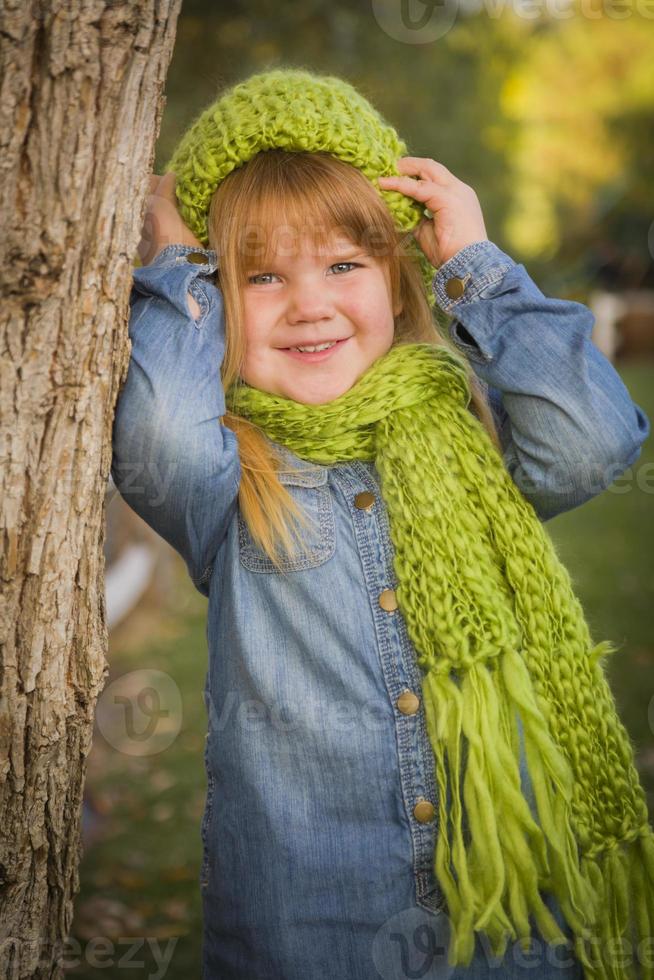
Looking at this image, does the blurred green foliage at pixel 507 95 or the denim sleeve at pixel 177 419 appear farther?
the blurred green foliage at pixel 507 95

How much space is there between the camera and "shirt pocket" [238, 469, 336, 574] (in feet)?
6.04

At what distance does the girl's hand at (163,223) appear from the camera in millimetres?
2004

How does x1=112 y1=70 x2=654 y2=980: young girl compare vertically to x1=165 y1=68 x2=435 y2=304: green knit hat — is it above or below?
below

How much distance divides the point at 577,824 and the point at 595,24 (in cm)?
2769

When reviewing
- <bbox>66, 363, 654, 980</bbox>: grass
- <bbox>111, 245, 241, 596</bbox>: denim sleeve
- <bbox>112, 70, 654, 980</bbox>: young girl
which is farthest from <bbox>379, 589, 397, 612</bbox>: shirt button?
<bbox>66, 363, 654, 980</bbox>: grass

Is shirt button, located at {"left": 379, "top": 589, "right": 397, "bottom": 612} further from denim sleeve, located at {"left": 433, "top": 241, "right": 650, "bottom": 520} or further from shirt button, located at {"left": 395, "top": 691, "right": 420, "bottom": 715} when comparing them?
denim sleeve, located at {"left": 433, "top": 241, "right": 650, "bottom": 520}

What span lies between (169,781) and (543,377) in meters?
3.26

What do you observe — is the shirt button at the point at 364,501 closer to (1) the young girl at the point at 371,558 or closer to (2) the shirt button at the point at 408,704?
(1) the young girl at the point at 371,558

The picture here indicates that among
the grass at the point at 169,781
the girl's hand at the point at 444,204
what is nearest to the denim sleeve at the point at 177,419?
the girl's hand at the point at 444,204

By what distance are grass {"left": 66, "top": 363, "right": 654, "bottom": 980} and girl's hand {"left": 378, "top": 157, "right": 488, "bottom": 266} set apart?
0.80m

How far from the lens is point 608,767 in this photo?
1812 mm

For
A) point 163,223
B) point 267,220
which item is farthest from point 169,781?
point 267,220

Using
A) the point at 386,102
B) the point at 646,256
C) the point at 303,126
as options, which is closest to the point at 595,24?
the point at 646,256

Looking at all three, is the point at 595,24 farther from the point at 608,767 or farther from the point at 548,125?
the point at 608,767
